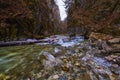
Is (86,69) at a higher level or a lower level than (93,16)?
lower

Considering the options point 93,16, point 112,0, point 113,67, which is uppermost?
point 112,0

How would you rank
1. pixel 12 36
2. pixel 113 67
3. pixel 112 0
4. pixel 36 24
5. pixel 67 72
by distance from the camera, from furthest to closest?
pixel 36 24 < pixel 112 0 < pixel 12 36 < pixel 113 67 < pixel 67 72

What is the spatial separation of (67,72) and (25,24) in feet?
44.0

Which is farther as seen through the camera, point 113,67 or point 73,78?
point 113,67

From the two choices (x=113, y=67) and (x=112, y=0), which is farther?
(x=112, y=0)

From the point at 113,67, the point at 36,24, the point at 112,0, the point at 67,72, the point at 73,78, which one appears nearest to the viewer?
the point at 73,78

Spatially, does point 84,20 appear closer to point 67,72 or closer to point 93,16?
point 93,16

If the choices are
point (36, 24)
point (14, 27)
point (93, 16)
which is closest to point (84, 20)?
point (93, 16)

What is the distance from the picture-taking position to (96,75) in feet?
10.3

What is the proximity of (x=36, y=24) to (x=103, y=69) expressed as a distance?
15845 mm

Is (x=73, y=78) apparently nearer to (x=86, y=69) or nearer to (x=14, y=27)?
(x=86, y=69)

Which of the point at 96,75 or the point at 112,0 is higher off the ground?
the point at 112,0

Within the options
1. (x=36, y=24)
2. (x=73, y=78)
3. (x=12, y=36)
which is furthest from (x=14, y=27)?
(x=73, y=78)

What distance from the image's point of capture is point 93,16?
55.6 ft
